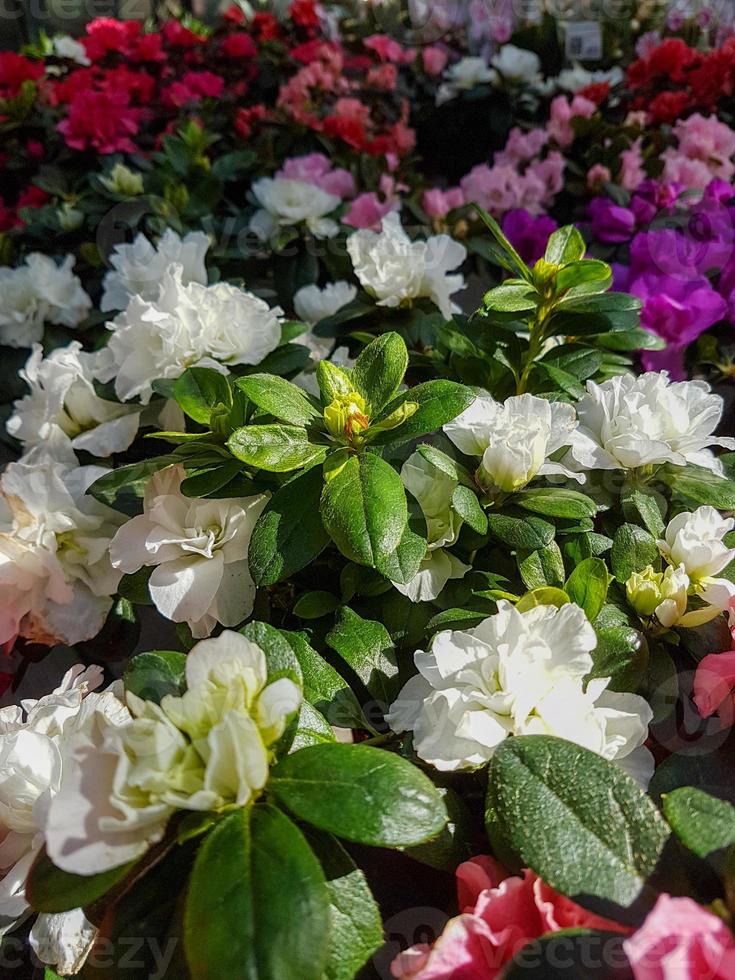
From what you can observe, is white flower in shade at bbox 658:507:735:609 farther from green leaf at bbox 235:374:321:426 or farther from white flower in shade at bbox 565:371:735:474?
green leaf at bbox 235:374:321:426

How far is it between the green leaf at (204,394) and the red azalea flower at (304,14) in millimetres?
2416

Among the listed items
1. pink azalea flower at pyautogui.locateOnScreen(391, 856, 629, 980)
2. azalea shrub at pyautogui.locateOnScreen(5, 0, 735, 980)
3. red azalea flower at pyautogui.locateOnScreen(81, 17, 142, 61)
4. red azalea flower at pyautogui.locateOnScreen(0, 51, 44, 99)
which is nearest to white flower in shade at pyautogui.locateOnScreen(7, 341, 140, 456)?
azalea shrub at pyautogui.locateOnScreen(5, 0, 735, 980)

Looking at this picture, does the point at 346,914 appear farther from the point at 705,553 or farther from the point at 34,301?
the point at 34,301

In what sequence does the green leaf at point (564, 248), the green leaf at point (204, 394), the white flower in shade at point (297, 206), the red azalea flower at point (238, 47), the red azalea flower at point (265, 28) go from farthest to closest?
1. the red azalea flower at point (265, 28)
2. the red azalea flower at point (238, 47)
3. the white flower in shade at point (297, 206)
4. the green leaf at point (564, 248)
5. the green leaf at point (204, 394)

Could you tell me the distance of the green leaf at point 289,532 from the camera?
0.63m

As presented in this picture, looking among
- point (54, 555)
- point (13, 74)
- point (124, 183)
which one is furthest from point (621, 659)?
point (13, 74)

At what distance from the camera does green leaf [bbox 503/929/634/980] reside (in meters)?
0.41

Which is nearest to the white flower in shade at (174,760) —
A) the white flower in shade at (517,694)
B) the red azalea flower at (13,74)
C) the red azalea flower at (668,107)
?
the white flower in shade at (517,694)

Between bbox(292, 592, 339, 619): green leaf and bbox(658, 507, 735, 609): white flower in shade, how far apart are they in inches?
12.4

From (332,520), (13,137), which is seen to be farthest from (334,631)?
(13,137)

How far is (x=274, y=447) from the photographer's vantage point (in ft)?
2.09

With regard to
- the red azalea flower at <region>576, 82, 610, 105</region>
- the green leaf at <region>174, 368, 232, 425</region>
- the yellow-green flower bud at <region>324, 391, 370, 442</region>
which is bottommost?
the red azalea flower at <region>576, 82, 610, 105</region>

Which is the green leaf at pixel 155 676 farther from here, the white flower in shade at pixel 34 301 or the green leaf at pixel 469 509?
the white flower in shade at pixel 34 301

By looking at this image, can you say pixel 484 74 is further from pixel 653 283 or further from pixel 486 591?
pixel 486 591
